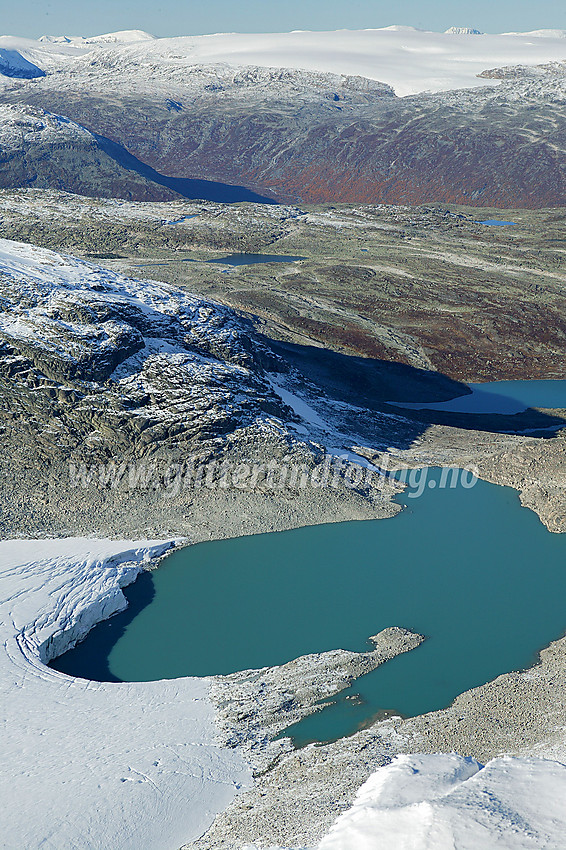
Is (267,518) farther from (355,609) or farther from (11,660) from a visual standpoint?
(11,660)

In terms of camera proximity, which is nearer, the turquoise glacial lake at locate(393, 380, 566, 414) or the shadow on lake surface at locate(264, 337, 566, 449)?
the shadow on lake surface at locate(264, 337, 566, 449)

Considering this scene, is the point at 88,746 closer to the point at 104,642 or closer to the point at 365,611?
the point at 104,642

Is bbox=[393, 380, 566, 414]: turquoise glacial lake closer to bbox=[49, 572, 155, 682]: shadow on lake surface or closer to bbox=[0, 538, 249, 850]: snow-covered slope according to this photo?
bbox=[49, 572, 155, 682]: shadow on lake surface

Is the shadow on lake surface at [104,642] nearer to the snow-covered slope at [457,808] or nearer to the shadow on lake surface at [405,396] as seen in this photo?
the snow-covered slope at [457,808]

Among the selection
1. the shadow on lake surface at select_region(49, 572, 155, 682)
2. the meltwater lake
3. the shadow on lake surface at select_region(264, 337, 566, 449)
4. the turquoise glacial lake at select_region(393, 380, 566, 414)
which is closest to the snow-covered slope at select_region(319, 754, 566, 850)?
the meltwater lake

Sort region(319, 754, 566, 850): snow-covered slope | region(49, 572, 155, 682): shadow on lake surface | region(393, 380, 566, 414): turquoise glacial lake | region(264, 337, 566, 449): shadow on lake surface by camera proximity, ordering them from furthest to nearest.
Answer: region(393, 380, 566, 414): turquoise glacial lake
region(264, 337, 566, 449): shadow on lake surface
region(49, 572, 155, 682): shadow on lake surface
region(319, 754, 566, 850): snow-covered slope
